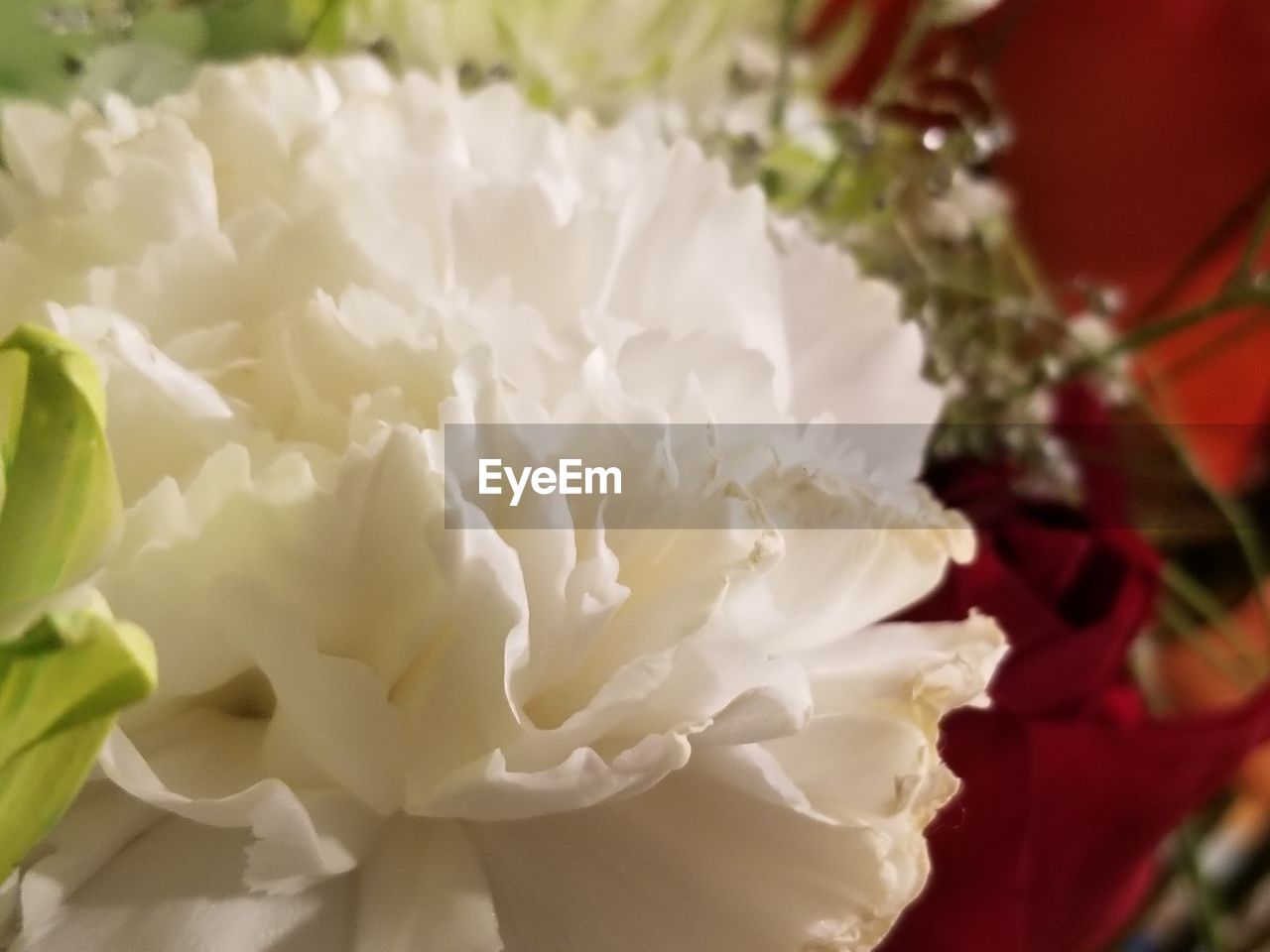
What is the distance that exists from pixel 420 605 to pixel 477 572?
0.07 feet

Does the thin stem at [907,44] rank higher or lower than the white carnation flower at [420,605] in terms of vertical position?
higher

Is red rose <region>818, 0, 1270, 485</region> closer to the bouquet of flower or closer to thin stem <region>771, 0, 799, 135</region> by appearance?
thin stem <region>771, 0, 799, 135</region>

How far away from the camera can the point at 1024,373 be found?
45 centimetres

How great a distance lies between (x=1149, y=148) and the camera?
28.5 inches

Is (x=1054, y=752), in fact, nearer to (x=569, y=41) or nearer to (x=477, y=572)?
(x=477, y=572)

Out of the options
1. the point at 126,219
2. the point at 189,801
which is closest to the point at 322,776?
the point at 189,801

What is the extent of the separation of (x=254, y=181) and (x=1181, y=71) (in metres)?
0.62

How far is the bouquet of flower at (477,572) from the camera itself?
0.70 ft

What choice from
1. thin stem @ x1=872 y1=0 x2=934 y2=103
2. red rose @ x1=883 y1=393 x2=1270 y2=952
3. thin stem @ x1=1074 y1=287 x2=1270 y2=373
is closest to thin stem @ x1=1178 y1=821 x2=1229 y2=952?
red rose @ x1=883 y1=393 x2=1270 y2=952

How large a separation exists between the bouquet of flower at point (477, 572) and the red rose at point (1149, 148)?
1.29 feet

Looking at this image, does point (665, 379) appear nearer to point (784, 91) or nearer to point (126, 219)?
point (126, 219)

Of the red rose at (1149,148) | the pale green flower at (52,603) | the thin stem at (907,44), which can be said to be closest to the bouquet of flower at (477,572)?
the pale green flower at (52,603)

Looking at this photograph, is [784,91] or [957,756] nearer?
[957,756]

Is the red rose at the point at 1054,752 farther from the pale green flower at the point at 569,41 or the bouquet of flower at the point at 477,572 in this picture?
the pale green flower at the point at 569,41
